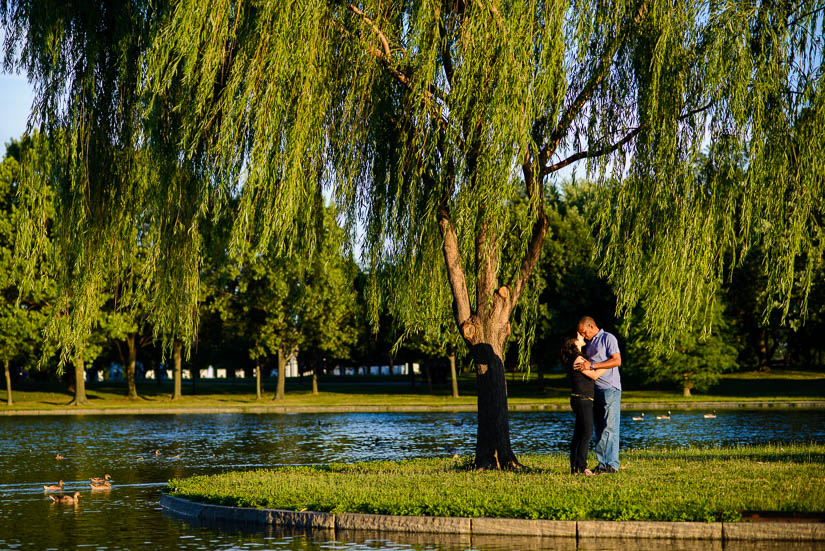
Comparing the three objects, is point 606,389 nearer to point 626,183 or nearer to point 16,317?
point 626,183

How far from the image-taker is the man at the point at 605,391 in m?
13.9

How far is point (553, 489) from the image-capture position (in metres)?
12.5

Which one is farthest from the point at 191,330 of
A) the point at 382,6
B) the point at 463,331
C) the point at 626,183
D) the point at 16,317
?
the point at 16,317

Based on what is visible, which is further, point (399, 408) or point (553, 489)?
point (399, 408)

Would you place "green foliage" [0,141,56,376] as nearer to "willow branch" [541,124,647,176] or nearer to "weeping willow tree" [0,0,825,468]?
"weeping willow tree" [0,0,825,468]

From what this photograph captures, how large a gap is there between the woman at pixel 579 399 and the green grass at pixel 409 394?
119 feet

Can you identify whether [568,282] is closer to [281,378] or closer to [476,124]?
[281,378]

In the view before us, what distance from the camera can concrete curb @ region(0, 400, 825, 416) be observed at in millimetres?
47906

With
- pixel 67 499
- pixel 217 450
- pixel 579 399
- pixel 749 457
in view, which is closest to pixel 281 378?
pixel 217 450

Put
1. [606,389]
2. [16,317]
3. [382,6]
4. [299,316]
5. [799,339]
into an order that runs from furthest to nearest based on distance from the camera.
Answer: [799,339], [299,316], [16,317], [382,6], [606,389]

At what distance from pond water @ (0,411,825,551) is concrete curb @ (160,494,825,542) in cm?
23

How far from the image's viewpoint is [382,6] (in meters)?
15.1

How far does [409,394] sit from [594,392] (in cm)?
5254

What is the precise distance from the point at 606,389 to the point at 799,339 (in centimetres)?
5995
